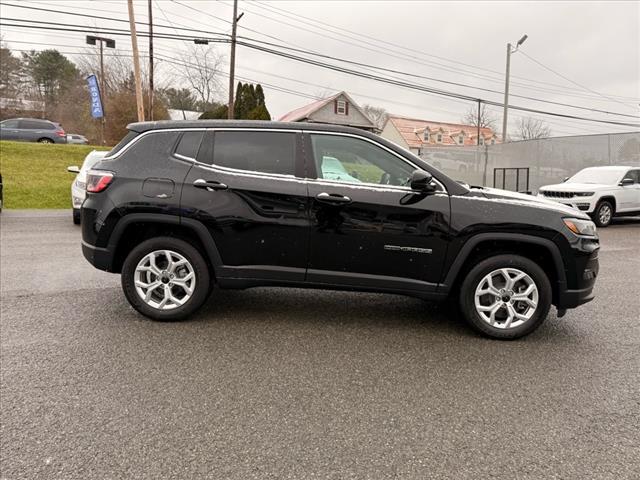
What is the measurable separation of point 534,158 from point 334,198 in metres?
17.2

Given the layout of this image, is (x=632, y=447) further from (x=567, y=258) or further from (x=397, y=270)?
(x=397, y=270)

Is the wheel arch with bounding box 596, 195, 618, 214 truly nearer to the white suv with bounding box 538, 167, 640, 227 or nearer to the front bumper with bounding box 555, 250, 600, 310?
the white suv with bounding box 538, 167, 640, 227

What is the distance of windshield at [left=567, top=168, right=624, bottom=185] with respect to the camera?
42.1 feet

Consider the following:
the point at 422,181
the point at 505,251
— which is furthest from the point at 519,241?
the point at 422,181

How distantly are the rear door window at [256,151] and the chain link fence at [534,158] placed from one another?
11532 mm

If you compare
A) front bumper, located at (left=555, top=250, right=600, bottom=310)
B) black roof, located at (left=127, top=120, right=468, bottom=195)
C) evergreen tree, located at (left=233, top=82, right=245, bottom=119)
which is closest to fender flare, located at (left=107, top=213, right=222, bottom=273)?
black roof, located at (left=127, top=120, right=468, bottom=195)

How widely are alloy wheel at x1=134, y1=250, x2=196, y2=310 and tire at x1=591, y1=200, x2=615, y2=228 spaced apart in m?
11.8

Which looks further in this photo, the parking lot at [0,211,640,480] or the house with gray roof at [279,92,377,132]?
the house with gray roof at [279,92,377,132]

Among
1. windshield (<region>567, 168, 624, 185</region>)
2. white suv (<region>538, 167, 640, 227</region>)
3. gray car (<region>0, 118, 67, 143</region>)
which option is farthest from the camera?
gray car (<region>0, 118, 67, 143</region>)

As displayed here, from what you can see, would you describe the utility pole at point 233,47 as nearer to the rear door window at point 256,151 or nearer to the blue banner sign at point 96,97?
the blue banner sign at point 96,97

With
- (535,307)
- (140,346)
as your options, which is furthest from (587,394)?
(140,346)

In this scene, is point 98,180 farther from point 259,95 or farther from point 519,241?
point 259,95

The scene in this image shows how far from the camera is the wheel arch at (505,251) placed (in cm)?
389

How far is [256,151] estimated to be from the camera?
4191mm
